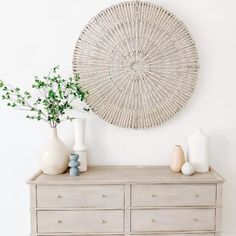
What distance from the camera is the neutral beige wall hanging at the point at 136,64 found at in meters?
1.93

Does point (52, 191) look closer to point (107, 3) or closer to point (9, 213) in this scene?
point (9, 213)

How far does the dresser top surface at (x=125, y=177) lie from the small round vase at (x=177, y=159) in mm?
39

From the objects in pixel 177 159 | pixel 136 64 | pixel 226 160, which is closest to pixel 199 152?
pixel 177 159

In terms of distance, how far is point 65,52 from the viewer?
198cm

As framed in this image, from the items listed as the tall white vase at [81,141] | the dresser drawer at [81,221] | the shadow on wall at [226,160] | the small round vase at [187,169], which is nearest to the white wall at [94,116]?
the shadow on wall at [226,160]

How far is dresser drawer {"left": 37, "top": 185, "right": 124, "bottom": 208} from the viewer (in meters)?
1.73

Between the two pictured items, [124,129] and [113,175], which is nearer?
[113,175]

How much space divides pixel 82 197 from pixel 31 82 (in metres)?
0.85

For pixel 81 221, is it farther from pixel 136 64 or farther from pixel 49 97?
pixel 136 64

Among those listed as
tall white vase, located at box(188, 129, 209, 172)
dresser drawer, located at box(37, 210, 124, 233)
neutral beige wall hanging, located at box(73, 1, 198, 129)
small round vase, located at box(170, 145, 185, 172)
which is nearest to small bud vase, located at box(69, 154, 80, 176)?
dresser drawer, located at box(37, 210, 124, 233)

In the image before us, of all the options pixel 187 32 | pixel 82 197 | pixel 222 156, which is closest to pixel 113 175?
pixel 82 197

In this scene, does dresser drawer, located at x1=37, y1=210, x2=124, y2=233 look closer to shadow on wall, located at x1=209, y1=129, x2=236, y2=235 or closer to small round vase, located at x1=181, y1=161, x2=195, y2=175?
small round vase, located at x1=181, y1=161, x2=195, y2=175

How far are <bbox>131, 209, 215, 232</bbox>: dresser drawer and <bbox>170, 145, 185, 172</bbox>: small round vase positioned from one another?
27cm

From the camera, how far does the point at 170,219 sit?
69.5 inches
